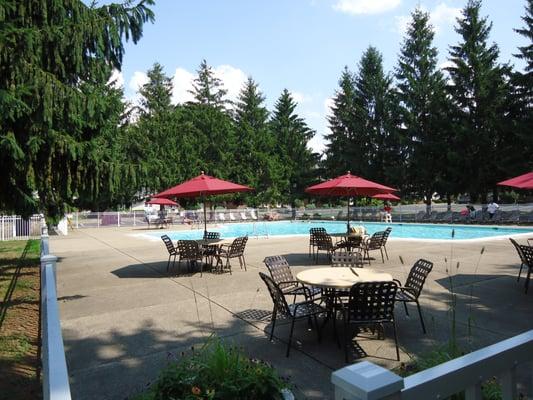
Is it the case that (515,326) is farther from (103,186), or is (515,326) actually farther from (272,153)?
(272,153)

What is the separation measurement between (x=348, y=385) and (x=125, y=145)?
4035cm

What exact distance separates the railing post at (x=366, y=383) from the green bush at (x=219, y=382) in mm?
1383

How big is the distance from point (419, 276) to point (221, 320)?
288 centimetres

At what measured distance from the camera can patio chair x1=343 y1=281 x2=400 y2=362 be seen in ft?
14.7

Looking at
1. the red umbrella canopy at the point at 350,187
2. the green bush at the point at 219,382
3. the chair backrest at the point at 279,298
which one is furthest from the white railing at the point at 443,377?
the red umbrella canopy at the point at 350,187

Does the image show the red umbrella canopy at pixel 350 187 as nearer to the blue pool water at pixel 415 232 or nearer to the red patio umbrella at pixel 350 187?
the red patio umbrella at pixel 350 187

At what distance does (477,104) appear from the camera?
1321 inches

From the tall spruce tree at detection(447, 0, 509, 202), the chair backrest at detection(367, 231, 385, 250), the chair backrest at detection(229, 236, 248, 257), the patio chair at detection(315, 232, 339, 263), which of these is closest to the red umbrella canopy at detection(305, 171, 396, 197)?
the patio chair at detection(315, 232, 339, 263)

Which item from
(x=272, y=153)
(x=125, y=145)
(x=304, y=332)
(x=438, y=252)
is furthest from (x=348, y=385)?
(x=272, y=153)

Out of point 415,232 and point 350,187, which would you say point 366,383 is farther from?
point 415,232

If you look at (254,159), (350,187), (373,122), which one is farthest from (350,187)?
(254,159)

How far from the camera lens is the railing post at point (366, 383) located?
3.90 feet

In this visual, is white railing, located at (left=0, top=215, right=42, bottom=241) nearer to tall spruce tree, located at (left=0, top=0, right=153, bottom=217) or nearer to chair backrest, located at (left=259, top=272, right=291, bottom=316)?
tall spruce tree, located at (left=0, top=0, right=153, bottom=217)

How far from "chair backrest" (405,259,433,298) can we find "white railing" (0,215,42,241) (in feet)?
71.6
